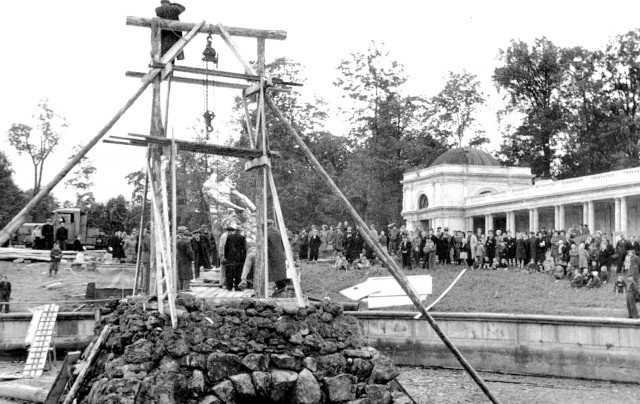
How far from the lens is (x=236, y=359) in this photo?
1241 centimetres

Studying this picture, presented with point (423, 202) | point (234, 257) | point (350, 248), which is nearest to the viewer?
point (234, 257)

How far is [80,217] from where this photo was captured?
50062 mm

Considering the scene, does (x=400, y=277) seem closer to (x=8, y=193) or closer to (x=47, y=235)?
(x=47, y=235)

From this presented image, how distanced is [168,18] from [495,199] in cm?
5236

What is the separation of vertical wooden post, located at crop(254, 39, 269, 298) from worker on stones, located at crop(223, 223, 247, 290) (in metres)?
3.17

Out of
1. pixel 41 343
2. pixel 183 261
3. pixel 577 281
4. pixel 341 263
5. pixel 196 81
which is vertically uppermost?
pixel 196 81

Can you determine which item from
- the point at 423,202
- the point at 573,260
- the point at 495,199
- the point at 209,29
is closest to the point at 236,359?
the point at 209,29

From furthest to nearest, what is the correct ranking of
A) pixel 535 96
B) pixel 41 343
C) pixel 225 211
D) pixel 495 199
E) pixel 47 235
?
pixel 535 96 < pixel 495 199 < pixel 47 235 < pixel 225 211 < pixel 41 343

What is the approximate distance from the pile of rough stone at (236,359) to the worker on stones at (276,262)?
7.99 ft

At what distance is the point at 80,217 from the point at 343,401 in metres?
40.7

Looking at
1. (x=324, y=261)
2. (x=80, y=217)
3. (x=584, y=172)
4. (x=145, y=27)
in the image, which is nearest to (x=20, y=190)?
(x=80, y=217)

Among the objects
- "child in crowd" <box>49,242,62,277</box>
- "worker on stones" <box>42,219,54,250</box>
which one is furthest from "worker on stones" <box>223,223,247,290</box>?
"worker on stones" <box>42,219,54,250</box>

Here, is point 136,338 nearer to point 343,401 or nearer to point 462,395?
point 343,401

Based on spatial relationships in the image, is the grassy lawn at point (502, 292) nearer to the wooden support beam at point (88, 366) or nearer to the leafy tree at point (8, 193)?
the wooden support beam at point (88, 366)
